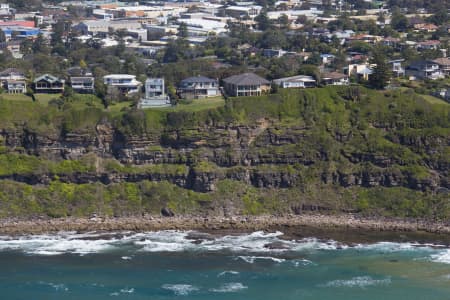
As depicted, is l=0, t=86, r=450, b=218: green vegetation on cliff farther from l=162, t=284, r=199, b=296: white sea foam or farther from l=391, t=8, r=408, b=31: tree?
l=391, t=8, r=408, b=31: tree

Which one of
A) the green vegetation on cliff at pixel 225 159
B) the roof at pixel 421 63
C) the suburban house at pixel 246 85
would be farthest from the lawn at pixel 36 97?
the roof at pixel 421 63

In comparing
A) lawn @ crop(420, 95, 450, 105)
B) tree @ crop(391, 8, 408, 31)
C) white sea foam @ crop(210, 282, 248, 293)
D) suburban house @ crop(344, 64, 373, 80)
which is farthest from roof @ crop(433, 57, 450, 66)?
white sea foam @ crop(210, 282, 248, 293)

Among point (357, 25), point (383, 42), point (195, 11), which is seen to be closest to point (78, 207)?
point (383, 42)

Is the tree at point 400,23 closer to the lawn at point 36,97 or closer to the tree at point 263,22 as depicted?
the tree at point 263,22

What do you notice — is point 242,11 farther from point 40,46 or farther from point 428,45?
point 428,45

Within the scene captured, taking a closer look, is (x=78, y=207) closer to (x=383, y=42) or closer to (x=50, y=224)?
(x=50, y=224)

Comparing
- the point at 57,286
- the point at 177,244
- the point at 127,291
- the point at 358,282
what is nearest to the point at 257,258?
the point at 177,244
